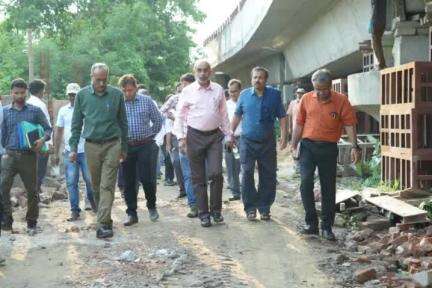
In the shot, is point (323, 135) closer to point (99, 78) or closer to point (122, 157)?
point (122, 157)

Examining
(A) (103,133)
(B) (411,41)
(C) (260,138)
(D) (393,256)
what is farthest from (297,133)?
(B) (411,41)

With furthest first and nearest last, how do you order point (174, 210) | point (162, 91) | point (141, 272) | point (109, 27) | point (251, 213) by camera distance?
point (162, 91)
point (109, 27)
point (174, 210)
point (251, 213)
point (141, 272)

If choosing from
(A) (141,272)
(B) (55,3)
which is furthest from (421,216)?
A: (B) (55,3)

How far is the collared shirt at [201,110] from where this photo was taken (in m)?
7.73

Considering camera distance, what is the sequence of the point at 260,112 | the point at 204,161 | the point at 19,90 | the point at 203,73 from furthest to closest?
the point at 260,112, the point at 204,161, the point at 203,73, the point at 19,90

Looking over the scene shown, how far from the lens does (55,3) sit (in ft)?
85.1

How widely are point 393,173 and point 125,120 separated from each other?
15.1ft

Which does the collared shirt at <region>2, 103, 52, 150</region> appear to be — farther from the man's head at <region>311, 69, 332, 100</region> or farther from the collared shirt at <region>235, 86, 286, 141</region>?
the man's head at <region>311, 69, 332, 100</region>

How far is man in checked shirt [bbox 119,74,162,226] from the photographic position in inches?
316

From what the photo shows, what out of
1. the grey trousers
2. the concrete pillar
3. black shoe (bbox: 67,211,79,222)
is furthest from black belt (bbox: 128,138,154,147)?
the concrete pillar

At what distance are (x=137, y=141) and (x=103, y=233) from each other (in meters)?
1.31

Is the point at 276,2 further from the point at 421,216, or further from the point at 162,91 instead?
the point at 162,91

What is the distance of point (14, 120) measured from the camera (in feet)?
24.8

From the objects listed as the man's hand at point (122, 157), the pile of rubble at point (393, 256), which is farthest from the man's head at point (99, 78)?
the pile of rubble at point (393, 256)
